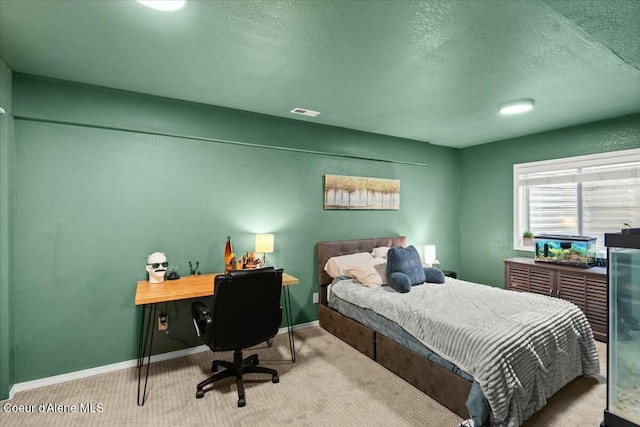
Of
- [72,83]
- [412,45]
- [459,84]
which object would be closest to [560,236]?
[459,84]

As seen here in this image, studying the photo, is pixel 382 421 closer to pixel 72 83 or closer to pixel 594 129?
pixel 72 83

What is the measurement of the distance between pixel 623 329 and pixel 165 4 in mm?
2562

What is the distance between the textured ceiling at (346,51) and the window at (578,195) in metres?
0.76

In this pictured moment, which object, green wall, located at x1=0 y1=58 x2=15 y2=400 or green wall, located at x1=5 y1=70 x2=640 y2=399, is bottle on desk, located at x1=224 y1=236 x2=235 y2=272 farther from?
green wall, located at x1=0 y1=58 x2=15 y2=400

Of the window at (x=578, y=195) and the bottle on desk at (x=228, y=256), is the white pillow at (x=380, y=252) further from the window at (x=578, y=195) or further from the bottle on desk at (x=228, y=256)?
the window at (x=578, y=195)

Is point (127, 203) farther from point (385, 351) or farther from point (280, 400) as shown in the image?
point (385, 351)

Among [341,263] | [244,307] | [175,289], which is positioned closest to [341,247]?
[341,263]

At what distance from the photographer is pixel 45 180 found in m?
2.62

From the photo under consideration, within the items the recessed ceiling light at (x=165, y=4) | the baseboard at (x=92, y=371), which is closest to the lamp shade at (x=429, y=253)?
the baseboard at (x=92, y=371)

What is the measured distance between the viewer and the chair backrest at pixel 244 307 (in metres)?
2.22

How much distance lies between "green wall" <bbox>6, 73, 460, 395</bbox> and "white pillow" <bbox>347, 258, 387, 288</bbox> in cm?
66

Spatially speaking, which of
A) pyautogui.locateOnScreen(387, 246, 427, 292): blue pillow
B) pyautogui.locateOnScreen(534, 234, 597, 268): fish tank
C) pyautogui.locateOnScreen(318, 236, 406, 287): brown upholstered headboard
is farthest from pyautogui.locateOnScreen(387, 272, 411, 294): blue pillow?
pyautogui.locateOnScreen(534, 234, 597, 268): fish tank

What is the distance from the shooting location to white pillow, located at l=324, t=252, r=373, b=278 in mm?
3760

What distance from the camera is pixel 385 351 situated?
9.20 ft
